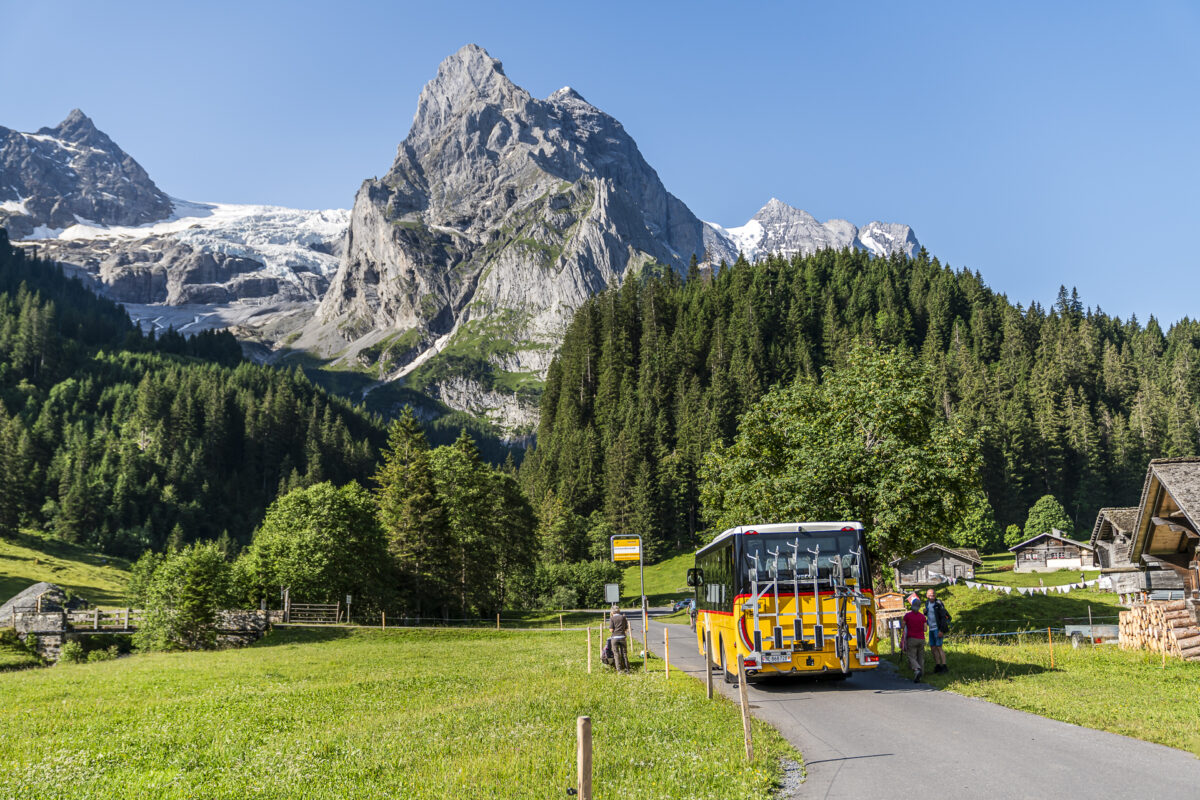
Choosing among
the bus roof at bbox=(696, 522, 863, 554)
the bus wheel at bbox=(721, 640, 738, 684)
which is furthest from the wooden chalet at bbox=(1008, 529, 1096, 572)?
the bus roof at bbox=(696, 522, 863, 554)

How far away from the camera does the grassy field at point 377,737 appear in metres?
10.5

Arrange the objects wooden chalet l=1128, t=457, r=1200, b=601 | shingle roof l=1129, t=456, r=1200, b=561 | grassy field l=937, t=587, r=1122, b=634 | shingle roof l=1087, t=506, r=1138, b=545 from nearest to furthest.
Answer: shingle roof l=1129, t=456, r=1200, b=561, wooden chalet l=1128, t=457, r=1200, b=601, grassy field l=937, t=587, r=1122, b=634, shingle roof l=1087, t=506, r=1138, b=545

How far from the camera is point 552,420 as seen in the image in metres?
168

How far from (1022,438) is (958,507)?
4224 inches

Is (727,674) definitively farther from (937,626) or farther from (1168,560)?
(1168,560)

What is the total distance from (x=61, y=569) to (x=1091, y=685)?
345ft

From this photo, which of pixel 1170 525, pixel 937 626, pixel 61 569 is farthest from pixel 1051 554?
pixel 61 569

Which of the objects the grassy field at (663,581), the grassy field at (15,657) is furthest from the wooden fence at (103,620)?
the grassy field at (663,581)

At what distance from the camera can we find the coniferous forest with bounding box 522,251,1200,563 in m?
123

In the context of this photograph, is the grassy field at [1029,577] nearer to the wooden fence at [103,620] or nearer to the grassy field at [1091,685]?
the grassy field at [1091,685]

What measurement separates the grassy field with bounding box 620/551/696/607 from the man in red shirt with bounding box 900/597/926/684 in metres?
67.7

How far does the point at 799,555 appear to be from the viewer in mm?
19016

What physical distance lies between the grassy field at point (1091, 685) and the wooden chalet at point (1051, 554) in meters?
81.2

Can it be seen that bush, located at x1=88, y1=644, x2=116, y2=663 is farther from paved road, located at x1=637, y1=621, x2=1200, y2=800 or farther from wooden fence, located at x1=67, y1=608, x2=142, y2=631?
paved road, located at x1=637, y1=621, x2=1200, y2=800
